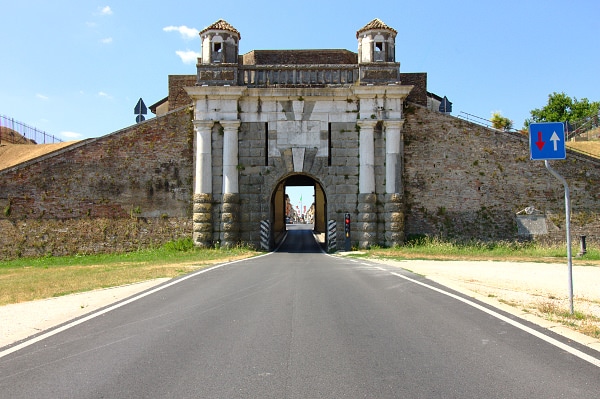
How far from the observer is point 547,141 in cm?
922

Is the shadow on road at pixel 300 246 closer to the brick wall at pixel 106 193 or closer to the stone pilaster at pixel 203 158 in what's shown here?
the stone pilaster at pixel 203 158

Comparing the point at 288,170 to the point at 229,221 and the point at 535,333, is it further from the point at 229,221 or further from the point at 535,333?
the point at 535,333

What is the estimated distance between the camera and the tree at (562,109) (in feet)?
230

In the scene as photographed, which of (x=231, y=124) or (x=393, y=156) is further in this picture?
(x=231, y=124)

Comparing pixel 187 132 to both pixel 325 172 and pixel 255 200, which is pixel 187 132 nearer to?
pixel 255 200

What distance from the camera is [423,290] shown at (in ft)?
38.8

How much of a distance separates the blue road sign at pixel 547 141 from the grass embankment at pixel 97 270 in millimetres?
9619

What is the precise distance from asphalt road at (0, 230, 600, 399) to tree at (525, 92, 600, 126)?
69.1 metres

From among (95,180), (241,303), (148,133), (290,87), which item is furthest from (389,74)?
(241,303)

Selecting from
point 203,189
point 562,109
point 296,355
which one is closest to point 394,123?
point 203,189

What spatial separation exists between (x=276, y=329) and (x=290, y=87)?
21780 mm

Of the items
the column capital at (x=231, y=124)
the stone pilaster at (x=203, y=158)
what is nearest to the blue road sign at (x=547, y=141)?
the column capital at (x=231, y=124)

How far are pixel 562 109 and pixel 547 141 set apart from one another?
70.5 meters

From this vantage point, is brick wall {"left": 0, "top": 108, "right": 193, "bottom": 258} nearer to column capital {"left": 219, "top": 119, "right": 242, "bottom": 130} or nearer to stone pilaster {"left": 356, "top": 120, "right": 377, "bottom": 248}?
column capital {"left": 219, "top": 119, "right": 242, "bottom": 130}
